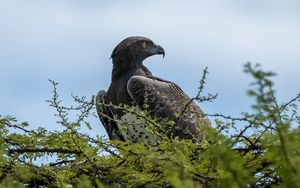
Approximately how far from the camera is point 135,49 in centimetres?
1116

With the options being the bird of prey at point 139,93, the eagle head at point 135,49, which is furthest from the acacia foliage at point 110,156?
the eagle head at point 135,49

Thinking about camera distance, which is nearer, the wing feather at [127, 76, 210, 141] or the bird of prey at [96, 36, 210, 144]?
the bird of prey at [96, 36, 210, 144]

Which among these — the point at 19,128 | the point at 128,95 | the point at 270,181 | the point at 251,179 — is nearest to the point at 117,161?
the point at 19,128

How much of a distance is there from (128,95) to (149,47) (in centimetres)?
163

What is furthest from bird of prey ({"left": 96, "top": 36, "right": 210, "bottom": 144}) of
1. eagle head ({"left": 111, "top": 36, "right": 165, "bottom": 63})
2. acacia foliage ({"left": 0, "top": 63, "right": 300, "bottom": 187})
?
acacia foliage ({"left": 0, "top": 63, "right": 300, "bottom": 187})

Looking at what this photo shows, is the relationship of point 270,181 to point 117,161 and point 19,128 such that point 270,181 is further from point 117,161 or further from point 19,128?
point 19,128

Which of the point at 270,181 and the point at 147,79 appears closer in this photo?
the point at 270,181

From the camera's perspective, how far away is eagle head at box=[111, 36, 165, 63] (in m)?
11.0

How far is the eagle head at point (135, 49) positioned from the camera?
11.0m

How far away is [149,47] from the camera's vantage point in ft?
37.2

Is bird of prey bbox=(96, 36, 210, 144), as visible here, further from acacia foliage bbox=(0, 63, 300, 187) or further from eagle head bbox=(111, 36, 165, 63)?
acacia foliage bbox=(0, 63, 300, 187)

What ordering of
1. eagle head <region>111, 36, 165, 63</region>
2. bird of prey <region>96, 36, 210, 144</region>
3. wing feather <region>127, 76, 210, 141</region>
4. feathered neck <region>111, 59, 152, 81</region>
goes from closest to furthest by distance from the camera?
1. bird of prey <region>96, 36, 210, 144</region>
2. wing feather <region>127, 76, 210, 141</region>
3. feathered neck <region>111, 59, 152, 81</region>
4. eagle head <region>111, 36, 165, 63</region>

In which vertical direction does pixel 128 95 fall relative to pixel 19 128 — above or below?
above

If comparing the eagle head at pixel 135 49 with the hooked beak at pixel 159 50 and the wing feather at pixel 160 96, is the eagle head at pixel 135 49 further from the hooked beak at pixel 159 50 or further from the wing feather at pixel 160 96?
the wing feather at pixel 160 96
